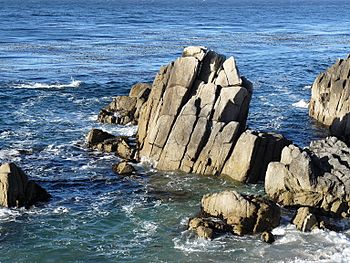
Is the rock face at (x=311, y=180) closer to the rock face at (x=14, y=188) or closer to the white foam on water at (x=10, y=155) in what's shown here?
the rock face at (x=14, y=188)

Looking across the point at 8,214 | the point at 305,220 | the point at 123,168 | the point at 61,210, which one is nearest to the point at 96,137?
the point at 123,168

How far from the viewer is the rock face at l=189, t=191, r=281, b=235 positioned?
134 feet

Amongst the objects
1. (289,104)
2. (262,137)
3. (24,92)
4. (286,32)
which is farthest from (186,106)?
(286,32)

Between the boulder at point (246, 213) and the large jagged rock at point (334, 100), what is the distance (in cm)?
2305

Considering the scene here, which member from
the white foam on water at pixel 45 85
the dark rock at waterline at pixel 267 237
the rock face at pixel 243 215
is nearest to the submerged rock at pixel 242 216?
the rock face at pixel 243 215

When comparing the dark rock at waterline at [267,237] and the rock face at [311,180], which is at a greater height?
the rock face at [311,180]

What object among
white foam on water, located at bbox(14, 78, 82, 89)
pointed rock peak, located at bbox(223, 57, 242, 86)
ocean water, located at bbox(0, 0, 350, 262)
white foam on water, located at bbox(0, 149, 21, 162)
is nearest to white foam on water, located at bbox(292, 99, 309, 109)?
ocean water, located at bbox(0, 0, 350, 262)

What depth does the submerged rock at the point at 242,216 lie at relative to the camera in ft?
134

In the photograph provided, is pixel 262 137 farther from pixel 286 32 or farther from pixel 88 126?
pixel 286 32

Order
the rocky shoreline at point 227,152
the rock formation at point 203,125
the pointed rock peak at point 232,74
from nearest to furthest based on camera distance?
the rocky shoreline at point 227,152, the rock formation at point 203,125, the pointed rock peak at point 232,74

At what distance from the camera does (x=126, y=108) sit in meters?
69.6

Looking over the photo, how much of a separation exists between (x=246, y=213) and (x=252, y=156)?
9.48 metres

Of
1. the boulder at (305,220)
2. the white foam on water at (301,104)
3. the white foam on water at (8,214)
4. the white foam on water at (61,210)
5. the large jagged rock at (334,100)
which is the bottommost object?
the white foam on water at (61,210)

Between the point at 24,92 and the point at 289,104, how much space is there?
33.0 meters
